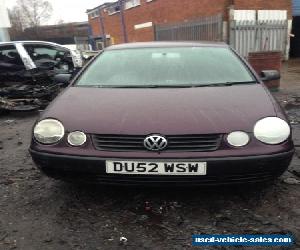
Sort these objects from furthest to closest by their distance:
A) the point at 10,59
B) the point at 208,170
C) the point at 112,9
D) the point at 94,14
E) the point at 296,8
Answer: the point at 94,14, the point at 112,9, the point at 296,8, the point at 10,59, the point at 208,170

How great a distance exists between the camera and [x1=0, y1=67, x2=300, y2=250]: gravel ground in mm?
2752

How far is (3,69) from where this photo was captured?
818 centimetres

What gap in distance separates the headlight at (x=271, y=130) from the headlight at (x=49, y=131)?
5.00 ft

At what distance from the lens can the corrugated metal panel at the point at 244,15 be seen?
16.2 m

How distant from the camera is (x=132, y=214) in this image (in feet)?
10.1

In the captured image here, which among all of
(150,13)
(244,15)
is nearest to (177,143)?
(244,15)

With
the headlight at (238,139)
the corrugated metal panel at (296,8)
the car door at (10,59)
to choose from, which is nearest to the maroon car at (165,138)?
the headlight at (238,139)

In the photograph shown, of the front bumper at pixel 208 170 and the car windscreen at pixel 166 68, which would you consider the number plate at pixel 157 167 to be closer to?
the front bumper at pixel 208 170

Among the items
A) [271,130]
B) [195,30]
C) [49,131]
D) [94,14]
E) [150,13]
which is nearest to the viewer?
[271,130]

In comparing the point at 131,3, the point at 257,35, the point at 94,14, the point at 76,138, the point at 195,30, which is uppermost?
the point at 131,3

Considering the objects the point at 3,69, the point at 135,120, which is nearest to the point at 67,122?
the point at 135,120

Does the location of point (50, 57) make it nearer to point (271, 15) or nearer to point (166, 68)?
point (166, 68)

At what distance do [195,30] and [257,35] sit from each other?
3.33 metres

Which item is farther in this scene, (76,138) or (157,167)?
(76,138)
